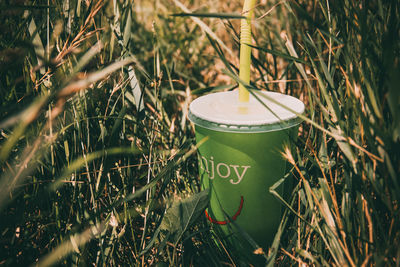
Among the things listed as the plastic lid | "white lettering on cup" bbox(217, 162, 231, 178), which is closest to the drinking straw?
the plastic lid

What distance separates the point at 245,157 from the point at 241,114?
0.12 meters

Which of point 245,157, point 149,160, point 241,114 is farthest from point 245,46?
point 149,160

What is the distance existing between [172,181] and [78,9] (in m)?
0.58

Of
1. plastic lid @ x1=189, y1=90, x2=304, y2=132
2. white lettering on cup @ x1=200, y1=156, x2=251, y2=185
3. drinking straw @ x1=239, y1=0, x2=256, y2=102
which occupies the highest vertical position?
drinking straw @ x1=239, y1=0, x2=256, y2=102

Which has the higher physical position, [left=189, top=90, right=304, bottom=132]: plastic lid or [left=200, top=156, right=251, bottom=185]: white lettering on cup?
[left=189, top=90, right=304, bottom=132]: plastic lid

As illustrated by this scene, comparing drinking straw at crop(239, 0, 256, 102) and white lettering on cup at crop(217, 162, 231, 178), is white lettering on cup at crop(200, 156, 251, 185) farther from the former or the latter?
drinking straw at crop(239, 0, 256, 102)

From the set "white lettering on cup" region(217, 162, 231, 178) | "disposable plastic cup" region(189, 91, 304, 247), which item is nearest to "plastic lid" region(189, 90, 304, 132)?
"disposable plastic cup" region(189, 91, 304, 247)

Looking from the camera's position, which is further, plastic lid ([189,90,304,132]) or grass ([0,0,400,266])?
plastic lid ([189,90,304,132])

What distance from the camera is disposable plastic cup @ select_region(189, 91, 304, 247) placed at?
0.91 metres

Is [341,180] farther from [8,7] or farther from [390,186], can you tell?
[8,7]

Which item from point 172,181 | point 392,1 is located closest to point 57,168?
point 172,181

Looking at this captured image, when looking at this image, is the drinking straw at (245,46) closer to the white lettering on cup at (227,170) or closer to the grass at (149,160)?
the grass at (149,160)

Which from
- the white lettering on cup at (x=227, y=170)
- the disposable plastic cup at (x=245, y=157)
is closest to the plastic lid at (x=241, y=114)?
the disposable plastic cup at (x=245, y=157)

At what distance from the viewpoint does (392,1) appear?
27.6 inches
